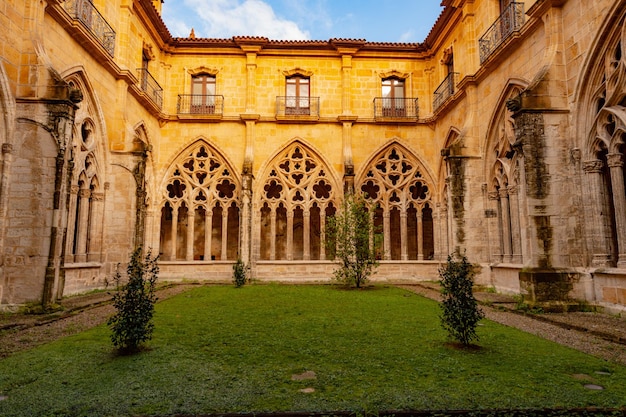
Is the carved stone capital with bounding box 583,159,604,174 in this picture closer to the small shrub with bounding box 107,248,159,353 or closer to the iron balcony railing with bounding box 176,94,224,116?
the small shrub with bounding box 107,248,159,353

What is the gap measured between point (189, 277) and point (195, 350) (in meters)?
10.6

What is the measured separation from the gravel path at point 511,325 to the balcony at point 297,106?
985cm

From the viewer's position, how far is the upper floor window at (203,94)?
51.3 feet

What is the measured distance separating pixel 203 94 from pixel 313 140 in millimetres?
4738

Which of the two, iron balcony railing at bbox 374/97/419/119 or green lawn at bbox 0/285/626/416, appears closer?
green lawn at bbox 0/285/626/416

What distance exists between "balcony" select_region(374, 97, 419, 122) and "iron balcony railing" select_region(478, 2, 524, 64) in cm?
400

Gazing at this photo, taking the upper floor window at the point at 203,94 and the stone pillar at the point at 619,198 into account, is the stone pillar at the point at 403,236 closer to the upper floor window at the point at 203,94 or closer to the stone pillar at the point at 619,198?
the stone pillar at the point at 619,198

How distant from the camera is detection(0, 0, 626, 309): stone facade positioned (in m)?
7.49

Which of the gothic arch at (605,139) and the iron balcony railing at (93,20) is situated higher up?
the iron balcony railing at (93,20)

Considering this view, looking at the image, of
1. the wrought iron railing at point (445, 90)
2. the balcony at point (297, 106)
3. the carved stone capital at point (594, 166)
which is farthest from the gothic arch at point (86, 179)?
the carved stone capital at point (594, 166)

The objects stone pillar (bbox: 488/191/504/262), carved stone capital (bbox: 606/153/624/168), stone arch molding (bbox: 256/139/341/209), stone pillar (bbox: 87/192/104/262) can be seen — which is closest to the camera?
carved stone capital (bbox: 606/153/624/168)

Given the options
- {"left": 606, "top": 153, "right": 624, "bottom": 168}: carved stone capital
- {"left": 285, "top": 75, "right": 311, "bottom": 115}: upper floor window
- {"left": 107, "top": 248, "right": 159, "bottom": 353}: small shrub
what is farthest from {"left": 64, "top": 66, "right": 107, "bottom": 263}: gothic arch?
{"left": 606, "top": 153, "right": 624, "bottom": 168}: carved stone capital

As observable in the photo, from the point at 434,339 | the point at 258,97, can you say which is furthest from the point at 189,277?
the point at 434,339

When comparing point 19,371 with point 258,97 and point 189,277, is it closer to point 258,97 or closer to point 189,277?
point 189,277
